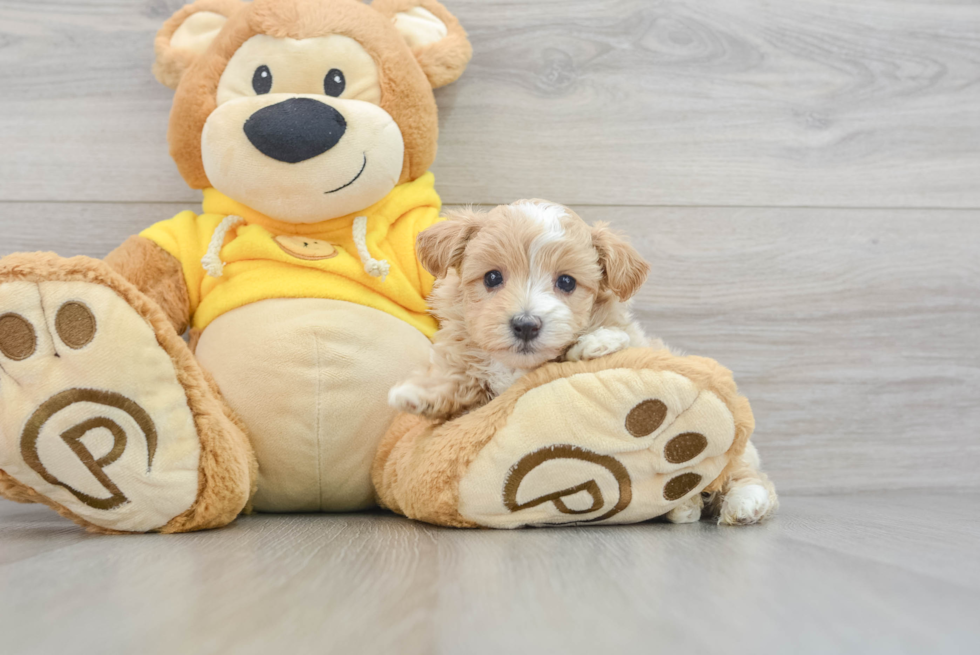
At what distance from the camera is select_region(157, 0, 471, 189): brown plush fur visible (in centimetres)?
104

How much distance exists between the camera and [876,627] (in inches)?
20.4

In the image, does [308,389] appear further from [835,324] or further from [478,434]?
[835,324]

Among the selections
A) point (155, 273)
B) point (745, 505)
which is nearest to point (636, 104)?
point (745, 505)

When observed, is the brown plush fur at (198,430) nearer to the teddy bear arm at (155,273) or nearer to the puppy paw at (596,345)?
the teddy bear arm at (155,273)

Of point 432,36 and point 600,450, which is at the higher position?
point 432,36

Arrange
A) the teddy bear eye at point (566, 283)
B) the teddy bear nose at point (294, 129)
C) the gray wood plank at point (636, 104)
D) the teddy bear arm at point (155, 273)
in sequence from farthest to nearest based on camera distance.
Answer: the gray wood plank at point (636, 104)
the teddy bear arm at point (155, 273)
the teddy bear nose at point (294, 129)
the teddy bear eye at point (566, 283)

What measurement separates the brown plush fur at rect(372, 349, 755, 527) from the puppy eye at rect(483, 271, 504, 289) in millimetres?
123

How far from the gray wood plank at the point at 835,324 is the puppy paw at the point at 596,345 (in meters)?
0.50

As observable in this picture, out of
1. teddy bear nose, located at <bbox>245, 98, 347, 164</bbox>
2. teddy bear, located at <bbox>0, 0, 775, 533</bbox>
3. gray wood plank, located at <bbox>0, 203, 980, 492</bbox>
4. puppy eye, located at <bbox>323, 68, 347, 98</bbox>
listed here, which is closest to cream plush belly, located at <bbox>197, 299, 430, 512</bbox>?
teddy bear, located at <bbox>0, 0, 775, 533</bbox>

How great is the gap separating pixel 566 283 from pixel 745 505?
40 centimetres

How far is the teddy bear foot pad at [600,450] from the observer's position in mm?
791

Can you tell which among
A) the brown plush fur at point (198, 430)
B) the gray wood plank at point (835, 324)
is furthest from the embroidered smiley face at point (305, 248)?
the gray wood plank at point (835, 324)

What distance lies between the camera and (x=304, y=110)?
0.99 metres

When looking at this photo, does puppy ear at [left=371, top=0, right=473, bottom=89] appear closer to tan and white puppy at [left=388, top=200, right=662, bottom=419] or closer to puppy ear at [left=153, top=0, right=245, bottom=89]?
puppy ear at [left=153, top=0, right=245, bottom=89]
